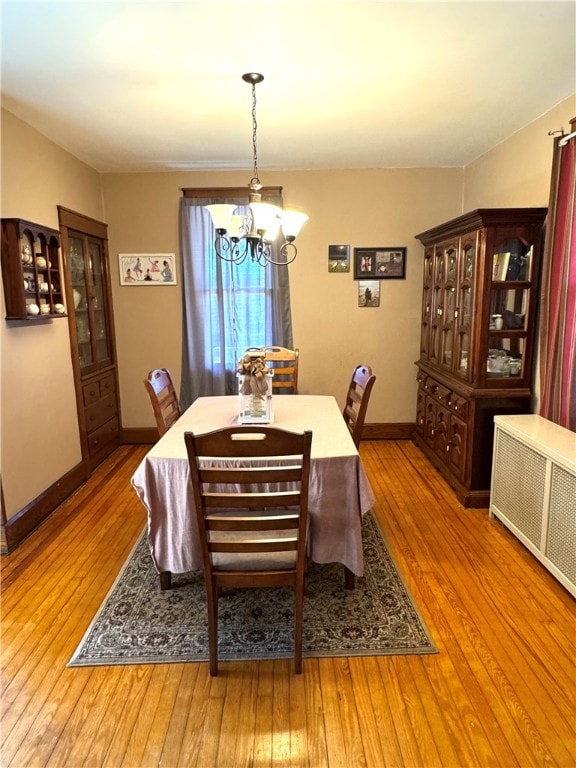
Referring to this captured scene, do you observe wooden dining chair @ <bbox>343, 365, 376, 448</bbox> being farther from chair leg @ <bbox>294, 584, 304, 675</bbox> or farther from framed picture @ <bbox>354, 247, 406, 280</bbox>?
framed picture @ <bbox>354, 247, 406, 280</bbox>

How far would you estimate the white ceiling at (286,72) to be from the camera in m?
1.84

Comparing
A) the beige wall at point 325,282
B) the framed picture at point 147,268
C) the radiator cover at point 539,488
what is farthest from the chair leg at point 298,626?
the framed picture at point 147,268

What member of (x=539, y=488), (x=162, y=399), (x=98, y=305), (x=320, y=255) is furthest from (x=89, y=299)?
(x=539, y=488)

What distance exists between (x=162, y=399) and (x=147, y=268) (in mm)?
1985

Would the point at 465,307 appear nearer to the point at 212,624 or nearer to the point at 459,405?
the point at 459,405

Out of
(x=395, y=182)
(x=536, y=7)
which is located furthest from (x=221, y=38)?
(x=395, y=182)

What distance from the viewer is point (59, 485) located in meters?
3.27

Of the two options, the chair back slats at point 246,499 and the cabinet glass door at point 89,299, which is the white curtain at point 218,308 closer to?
the cabinet glass door at point 89,299

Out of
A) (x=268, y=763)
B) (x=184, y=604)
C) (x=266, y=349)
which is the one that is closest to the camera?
(x=268, y=763)

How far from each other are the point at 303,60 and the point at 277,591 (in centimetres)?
265

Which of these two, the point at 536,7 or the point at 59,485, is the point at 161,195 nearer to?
Result: the point at 59,485

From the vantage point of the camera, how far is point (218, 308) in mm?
4246

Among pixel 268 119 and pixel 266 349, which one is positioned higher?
pixel 268 119

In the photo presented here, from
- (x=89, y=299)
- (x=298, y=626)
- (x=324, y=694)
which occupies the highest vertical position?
(x=89, y=299)
